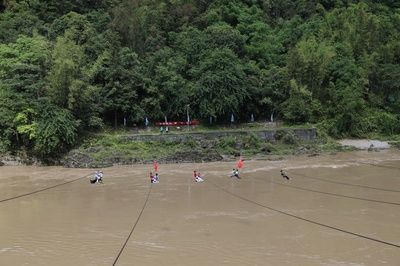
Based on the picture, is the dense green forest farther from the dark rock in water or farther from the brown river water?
the brown river water

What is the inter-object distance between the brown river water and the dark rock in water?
529 centimetres

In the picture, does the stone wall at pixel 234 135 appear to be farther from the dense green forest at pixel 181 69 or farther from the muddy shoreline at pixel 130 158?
the dense green forest at pixel 181 69

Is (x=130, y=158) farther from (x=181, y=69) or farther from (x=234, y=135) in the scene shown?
(x=181, y=69)

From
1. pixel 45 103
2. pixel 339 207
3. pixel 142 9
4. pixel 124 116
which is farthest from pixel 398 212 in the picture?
pixel 142 9

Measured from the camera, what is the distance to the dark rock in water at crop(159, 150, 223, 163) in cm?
3002

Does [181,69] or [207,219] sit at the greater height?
[181,69]

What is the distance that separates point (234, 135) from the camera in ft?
110

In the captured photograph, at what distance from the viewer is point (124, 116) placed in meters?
36.9

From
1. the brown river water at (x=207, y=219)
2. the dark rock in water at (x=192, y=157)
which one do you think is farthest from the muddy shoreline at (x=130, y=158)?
the brown river water at (x=207, y=219)

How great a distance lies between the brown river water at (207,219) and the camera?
10.3 meters

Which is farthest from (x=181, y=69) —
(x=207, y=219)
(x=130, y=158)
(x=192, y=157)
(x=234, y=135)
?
(x=207, y=219)

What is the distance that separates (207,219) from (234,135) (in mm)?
19921

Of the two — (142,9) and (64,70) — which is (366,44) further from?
(64,70)

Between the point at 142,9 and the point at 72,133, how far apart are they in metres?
19.3
